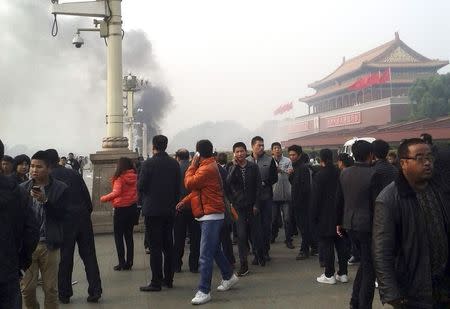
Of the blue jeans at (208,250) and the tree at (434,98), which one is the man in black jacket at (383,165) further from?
the tree at (434,98)

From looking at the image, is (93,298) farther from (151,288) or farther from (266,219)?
(266,219)

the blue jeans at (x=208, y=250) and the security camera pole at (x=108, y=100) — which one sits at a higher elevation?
the security camera pole at (x=108, y=100)

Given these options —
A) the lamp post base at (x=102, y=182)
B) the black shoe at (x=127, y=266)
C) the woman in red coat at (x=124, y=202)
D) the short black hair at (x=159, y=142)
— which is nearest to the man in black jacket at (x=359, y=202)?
the short black hair at (x=159, y=142)

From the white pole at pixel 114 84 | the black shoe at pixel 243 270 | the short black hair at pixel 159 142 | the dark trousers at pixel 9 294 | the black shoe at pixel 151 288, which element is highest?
the white pole at pixel 114 84

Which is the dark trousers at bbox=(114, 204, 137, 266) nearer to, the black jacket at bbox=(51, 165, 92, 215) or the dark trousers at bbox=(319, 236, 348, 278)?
the black jacket at bbox=(51, 165, 92, 215)

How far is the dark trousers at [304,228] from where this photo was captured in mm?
6934

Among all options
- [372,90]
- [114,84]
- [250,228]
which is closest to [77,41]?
[114,84]

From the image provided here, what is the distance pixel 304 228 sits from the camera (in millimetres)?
6926

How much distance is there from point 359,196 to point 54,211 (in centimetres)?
252

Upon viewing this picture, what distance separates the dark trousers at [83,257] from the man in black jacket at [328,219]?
237 centimetres

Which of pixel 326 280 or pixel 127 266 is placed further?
pixel 127 266

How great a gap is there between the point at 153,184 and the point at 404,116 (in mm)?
48189

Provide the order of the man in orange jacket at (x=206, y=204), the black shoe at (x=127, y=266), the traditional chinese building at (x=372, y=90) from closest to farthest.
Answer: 1. the man in orange jacket at (x=206, y=204)
2. the black shoe at (x=127, y=266)
3. the traditional chinese building at (x=372, y=90)

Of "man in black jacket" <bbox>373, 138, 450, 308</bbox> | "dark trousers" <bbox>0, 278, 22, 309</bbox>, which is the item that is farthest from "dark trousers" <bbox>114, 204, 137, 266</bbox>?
"man in black jacket" <bbox>373, 138, 450, 308</bbox>
